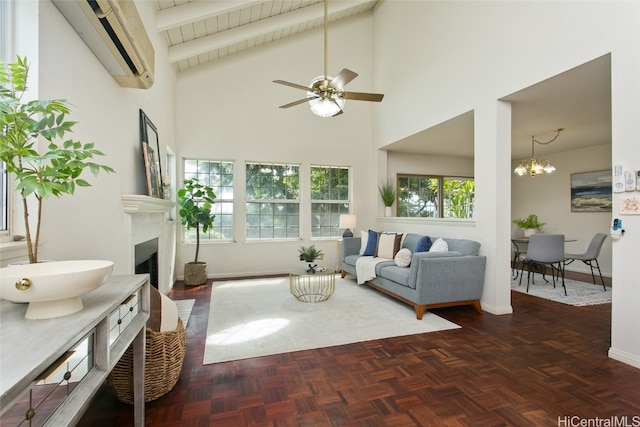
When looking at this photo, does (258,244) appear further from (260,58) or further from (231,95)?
(260,58)

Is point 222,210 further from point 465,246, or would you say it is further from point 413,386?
point 413,386

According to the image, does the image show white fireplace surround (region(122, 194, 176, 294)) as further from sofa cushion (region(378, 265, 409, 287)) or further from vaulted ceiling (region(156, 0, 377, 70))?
sofa cushion (region(378, 265, 409, 287))

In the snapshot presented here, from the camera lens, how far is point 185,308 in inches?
147

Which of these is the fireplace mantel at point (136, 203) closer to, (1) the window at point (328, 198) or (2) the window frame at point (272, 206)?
(2) the window frame at point (272, 206)

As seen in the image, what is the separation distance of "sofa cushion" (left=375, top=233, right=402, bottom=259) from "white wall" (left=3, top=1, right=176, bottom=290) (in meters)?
3.35

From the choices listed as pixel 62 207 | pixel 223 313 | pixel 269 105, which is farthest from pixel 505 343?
pixel 269 105

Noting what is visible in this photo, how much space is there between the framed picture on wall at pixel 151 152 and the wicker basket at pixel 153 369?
5.78 ft

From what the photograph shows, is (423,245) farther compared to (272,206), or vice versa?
(272,206)

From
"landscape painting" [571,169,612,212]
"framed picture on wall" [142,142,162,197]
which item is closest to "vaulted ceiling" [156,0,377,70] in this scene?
"framed picture on wall" [142,142,162,197]

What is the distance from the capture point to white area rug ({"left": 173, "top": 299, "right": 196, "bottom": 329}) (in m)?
3.37

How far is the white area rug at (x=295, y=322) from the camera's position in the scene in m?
2.70

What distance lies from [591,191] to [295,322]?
6.35 metres

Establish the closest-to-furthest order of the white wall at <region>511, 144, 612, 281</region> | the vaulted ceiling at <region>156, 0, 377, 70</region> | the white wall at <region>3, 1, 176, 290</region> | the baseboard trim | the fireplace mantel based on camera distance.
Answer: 1. the white wall at <region>3, 1, 176, 290</region>
2. the baseboard trim
3. the fireplace mantel
4. the vaulted ceiling at <region>156, 0, 377, 70</region>
5. the white wall at <region>511, 144, 612, 281</region>

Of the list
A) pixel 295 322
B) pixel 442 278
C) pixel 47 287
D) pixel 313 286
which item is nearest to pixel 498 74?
pixel 442 278
